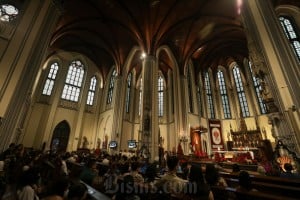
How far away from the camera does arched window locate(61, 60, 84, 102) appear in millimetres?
16359

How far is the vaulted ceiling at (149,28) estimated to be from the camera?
461 inches

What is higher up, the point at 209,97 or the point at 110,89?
the point at 110,89

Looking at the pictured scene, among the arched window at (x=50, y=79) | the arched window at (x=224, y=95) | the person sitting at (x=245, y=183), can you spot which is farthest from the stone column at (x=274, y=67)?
the arched window at (x=50, y=79)

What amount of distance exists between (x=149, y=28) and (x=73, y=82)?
10603 millimetres

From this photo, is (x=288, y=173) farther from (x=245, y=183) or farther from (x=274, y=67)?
(x=274, y=67)

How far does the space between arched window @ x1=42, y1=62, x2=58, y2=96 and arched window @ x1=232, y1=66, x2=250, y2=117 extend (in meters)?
21.4

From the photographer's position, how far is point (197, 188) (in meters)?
1.60

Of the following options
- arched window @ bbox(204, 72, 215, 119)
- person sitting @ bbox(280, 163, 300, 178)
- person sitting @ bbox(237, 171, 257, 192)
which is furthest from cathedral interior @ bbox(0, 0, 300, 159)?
person sitting @ bbox(237, 171, 257, 192)

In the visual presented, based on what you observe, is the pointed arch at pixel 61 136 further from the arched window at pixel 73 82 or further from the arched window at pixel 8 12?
the arched window at pixel 8 12

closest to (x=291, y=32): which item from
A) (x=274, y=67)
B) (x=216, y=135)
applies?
(x=274, y=67)

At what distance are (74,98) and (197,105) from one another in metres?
13.8

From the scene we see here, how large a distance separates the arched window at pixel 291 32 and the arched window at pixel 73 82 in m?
19.4

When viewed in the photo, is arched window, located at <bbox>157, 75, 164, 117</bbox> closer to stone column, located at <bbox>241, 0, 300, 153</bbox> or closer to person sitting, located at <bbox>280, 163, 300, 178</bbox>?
stone column, located at <bbox>241, 0, 300, 153</bbox>

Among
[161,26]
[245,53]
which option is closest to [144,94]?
[161,26]
